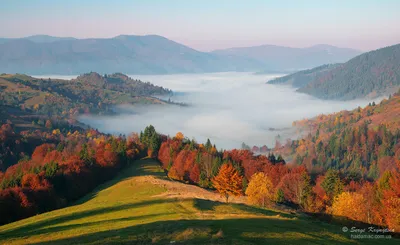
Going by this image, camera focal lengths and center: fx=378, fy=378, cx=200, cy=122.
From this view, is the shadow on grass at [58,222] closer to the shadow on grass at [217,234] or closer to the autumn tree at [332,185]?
the shadow on grass at [217,234]

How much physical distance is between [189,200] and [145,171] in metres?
49.6

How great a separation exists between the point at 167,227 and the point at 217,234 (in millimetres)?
5349

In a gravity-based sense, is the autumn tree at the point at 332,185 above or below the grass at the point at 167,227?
below

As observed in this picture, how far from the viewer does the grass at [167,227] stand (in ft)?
105

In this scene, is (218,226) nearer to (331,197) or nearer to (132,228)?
(132,228)

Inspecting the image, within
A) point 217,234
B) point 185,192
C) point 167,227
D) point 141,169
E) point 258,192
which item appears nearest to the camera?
point 217,234

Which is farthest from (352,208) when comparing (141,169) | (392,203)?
(141,169)

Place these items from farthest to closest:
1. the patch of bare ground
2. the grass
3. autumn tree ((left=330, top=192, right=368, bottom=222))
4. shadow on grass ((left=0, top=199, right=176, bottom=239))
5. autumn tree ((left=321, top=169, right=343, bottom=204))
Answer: autumn tree ((left=321, top=169, right=343, bottom=204)), the patch of bare ground, autumn tree ((left=330, top=192, right=368, bottom=222)), shadow on grass ((left=0, top=199, right=176, bottom=239)), the grass

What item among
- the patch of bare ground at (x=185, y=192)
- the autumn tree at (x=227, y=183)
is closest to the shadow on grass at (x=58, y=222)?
the patch of bare ground at (x=185, y=192)

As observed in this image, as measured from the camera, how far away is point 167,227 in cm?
3491

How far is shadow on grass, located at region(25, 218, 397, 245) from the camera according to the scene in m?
31.0

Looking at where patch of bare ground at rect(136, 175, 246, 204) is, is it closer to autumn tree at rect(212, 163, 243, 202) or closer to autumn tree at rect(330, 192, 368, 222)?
autumn tree at rect(212, 163, 243, 202)

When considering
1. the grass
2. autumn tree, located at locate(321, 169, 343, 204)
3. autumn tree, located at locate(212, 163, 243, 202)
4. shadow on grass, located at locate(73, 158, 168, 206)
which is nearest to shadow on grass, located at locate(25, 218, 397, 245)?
the grass

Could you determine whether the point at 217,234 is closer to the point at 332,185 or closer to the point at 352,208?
the point at 352,208
